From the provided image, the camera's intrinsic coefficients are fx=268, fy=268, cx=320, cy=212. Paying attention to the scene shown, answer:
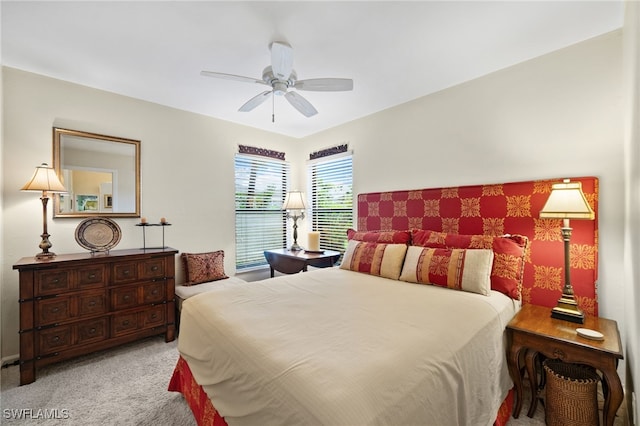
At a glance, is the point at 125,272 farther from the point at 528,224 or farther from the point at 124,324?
the point at 528,224

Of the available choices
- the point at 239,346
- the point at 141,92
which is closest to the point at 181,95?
the point at 141,92

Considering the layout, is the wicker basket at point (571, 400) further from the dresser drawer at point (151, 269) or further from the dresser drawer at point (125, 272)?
the dresser drawer at point (125, 272)

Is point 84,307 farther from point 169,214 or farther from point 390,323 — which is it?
point 390,323

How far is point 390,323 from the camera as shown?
57.2 inches

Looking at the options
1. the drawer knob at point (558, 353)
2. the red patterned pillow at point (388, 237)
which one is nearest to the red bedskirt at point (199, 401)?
the drawer knob at point (558, 353)

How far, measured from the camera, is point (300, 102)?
2402mm

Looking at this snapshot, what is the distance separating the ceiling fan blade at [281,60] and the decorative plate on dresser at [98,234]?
89.4 inches

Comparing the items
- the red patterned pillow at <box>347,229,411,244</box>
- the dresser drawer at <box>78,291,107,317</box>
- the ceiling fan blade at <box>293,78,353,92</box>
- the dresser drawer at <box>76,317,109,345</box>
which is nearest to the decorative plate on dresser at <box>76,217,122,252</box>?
the dresser drawer at <box>78,291,107,317</box>

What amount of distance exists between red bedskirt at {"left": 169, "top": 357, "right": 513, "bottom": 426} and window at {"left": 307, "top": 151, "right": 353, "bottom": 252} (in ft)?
8.26

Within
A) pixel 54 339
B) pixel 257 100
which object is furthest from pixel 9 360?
pixel 257 100

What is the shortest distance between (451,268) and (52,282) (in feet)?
10.8

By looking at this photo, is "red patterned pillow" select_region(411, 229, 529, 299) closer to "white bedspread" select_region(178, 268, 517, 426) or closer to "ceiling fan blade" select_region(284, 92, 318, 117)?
"white bedspread" select_region(178, 268, 517, 426)

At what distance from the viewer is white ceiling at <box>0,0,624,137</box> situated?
1748mm

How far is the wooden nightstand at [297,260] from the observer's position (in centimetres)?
340
